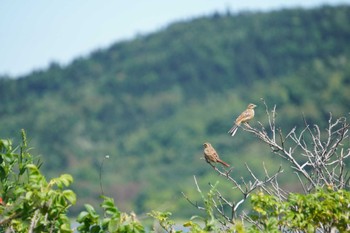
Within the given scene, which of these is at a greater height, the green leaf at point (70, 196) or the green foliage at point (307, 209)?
the green leaf at point (70, 196)

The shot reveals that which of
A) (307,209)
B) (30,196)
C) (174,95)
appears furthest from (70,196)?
(174,95)

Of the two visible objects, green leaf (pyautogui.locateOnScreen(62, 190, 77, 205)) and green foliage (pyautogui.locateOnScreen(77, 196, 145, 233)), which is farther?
green foliage (pyautogui.locateOnScreen(77, 196, 145, 233))

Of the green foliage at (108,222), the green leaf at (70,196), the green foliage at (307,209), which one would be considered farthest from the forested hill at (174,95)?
the green leaf at (70,196)

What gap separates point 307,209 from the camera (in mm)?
5559

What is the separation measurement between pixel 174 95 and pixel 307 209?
9649 centimetres

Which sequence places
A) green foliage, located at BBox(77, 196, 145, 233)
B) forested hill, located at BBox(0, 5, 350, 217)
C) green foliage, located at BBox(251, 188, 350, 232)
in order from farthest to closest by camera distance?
forested hill, located at BBox(0, 5, 350, 217) → green foliage, located at BBox(251, 188, 350, 232) → green foliage, located at BBox(77, 196, 145, 233)

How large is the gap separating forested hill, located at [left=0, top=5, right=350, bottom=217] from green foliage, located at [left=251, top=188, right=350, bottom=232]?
6289 cm

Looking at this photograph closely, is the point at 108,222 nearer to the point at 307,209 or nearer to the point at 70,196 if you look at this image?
the point at 70,196

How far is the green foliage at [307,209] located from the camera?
214 inches

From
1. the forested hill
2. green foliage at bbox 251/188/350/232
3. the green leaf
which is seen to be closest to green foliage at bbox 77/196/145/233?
the green leaf

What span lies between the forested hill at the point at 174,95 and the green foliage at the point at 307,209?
62890mm

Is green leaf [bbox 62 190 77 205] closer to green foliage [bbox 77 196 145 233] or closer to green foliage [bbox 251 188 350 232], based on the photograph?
green foliage [bbox 77 196 145 233]

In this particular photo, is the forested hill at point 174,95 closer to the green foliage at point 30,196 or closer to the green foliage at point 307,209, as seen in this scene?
the green foliage at point 307,209

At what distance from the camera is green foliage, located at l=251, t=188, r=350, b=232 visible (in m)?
5.45
